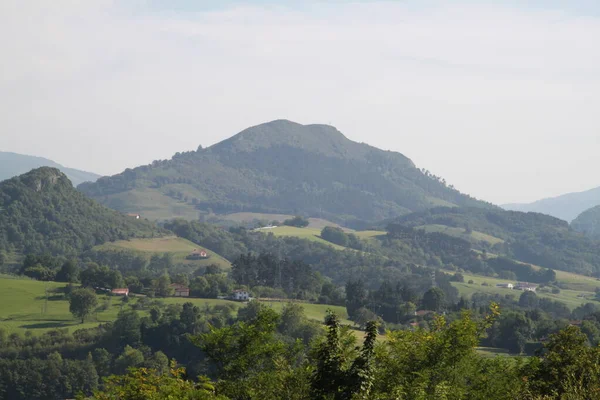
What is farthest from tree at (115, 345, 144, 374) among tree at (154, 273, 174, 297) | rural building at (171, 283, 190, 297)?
rural building at (171, 283, 190, 297)

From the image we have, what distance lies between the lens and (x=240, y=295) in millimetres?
153250

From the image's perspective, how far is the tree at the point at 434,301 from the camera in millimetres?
153000

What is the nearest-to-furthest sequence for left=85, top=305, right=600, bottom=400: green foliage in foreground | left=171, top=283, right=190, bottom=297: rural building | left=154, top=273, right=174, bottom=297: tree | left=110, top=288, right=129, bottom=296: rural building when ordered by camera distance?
left=85, top=305, right=600, bottom=400: green foliage in foreground, left=110, top=288, right=129, bottom=296: rural building, left=154, top=273, right=174, bottom=297: tree, left=171, top=283, right=190, bottom=297: rural building

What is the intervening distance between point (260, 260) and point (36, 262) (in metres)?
47.1

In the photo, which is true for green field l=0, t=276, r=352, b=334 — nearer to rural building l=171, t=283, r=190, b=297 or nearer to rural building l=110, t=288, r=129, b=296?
rural building l=110, t=288, r=129, b=296

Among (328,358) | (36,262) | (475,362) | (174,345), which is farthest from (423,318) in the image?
(328,358)

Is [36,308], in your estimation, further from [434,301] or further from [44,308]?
[434,301]

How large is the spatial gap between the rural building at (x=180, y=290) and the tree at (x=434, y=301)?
44.4m

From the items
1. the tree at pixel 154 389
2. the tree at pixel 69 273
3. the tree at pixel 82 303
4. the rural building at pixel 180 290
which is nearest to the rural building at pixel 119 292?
the rural building at pixel 180 290

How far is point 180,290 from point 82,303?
25.7m

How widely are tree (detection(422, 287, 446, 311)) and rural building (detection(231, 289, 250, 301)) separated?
33398 mm

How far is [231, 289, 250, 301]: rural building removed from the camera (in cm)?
15238

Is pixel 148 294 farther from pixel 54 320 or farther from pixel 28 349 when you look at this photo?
pixel 28 349

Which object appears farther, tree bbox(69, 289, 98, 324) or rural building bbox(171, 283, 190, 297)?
rural building bbox(171, 283, 190, 297)
